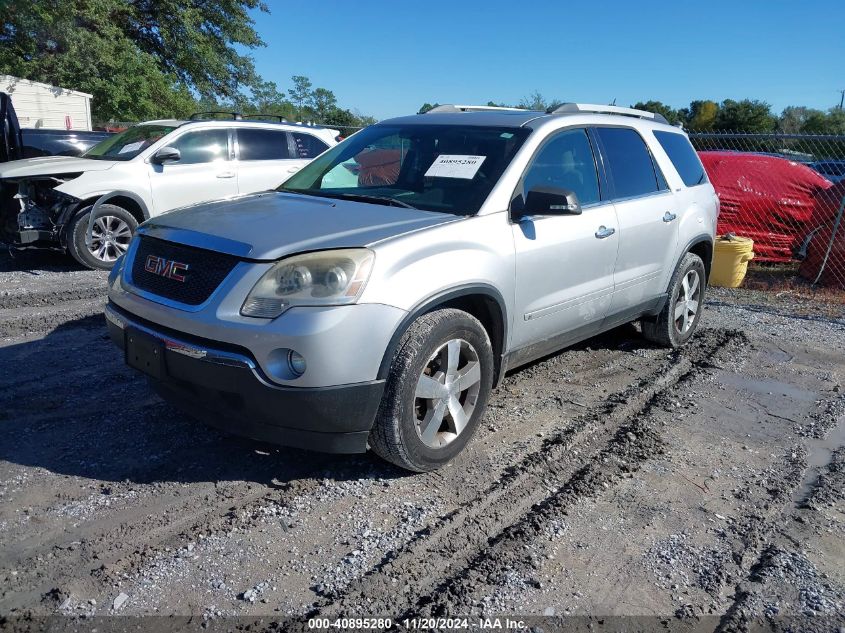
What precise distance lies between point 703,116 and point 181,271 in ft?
171

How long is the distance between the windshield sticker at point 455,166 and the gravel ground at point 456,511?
5.09 feet

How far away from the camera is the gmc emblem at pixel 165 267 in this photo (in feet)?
11.0

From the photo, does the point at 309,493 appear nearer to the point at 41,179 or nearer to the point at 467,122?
the point at 467,122

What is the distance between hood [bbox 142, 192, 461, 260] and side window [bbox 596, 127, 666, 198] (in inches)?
68.4

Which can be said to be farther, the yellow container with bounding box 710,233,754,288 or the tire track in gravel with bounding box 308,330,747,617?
the yellow container with bounding box 710,233,754,288

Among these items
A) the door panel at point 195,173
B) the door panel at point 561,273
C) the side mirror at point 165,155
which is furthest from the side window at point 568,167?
the side mirror at point 165,155

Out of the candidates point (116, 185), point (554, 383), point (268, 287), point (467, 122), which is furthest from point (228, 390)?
point (116, 185)

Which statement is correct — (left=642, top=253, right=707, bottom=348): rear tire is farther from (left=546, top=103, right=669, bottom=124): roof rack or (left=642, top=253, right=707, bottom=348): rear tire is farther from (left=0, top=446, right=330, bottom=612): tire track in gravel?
(left=0, top=446, right=330, bottom=612): tire track in gravel

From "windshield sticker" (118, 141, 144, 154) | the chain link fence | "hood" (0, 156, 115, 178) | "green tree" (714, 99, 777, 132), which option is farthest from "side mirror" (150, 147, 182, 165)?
"green tree" (714, 99, 777, 132)

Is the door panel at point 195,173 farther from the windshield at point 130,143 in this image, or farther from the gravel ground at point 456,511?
the gravel ground at point 456,511

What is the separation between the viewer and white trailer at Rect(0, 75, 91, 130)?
79.6 feet

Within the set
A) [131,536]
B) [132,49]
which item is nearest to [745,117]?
[132,49]

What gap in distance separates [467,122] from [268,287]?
81.4 inches

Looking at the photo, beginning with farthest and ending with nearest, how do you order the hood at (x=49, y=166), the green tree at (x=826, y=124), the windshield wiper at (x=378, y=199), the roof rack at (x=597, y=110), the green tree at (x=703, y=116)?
the green tree at (x=703, y=116) < the green tree at (x=826, y=124) < the hood at (x=49, y=166) < the roof rack at (x=597, y=110) < the windshield wiper at (x=378, y=199)
